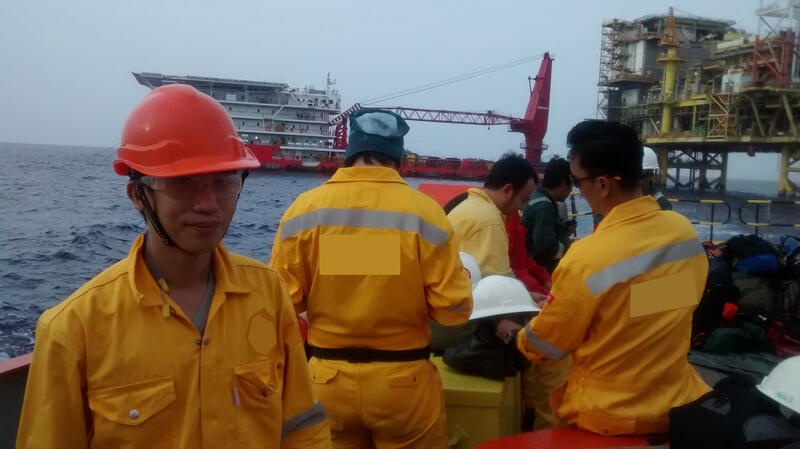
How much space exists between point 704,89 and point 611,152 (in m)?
40.8

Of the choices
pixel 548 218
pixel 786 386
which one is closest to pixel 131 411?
pixel 786 386

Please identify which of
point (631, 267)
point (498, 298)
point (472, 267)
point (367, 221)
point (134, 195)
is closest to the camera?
point (134, 195)

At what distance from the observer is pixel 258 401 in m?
1.38

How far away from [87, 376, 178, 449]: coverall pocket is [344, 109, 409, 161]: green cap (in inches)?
48.6

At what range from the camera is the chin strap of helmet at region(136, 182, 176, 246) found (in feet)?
4.29

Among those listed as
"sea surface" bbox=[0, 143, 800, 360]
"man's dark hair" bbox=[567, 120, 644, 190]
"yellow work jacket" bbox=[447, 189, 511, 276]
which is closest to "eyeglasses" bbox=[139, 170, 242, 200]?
"man's dark hair" bbox=[567, 120, 644, 190]

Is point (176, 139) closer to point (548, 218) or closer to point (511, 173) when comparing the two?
point (511, 173)

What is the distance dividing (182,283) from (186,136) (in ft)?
1.16

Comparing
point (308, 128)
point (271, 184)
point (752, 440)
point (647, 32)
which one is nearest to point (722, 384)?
point (752, 440)

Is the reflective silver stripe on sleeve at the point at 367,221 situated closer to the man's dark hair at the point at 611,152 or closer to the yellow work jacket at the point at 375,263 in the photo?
the yellow work jacket at the point at 375,263

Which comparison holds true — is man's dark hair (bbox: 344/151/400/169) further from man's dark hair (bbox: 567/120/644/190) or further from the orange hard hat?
the orange hard hat

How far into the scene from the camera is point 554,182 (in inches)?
172

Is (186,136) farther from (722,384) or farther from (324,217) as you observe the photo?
(722,384)

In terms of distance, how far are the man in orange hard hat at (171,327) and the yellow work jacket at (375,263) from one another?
2.21ft
